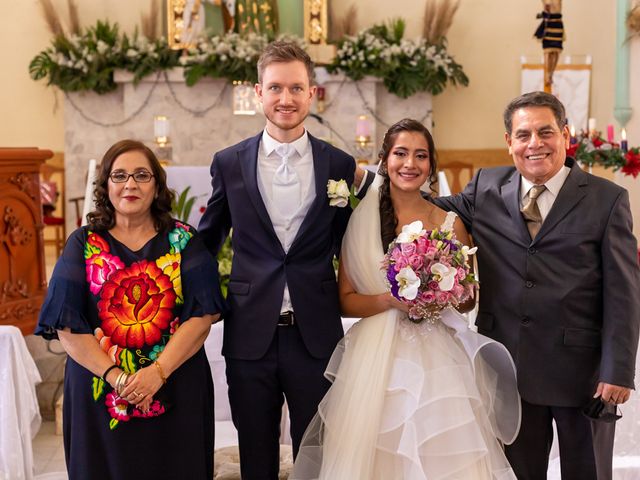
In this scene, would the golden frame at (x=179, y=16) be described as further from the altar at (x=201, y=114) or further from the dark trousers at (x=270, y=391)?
the dark trousers at (x=270, y=391)

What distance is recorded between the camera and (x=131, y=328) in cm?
282

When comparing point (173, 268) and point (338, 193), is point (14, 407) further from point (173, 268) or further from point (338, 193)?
point (338, 193)

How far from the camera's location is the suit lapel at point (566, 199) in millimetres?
2803

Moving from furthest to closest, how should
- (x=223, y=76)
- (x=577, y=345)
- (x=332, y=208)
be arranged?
1. (x=223, y=76)
2. (x=332, y=208)
3. (x=577, y=345)

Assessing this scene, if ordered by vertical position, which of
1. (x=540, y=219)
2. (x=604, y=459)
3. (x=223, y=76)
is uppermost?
(x=223, y=76)

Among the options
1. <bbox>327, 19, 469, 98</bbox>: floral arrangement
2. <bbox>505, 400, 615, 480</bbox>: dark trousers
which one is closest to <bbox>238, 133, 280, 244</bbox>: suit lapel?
<bbox>505, 400, 615, 480</bbox>: dark trousers

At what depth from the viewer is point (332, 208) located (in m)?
3.00

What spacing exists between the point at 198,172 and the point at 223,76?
3619 mm

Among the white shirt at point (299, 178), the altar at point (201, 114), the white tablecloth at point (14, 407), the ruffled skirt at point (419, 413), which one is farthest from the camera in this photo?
the altar at point (201, 114)

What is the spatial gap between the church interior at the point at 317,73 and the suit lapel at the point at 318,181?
5.08 meters

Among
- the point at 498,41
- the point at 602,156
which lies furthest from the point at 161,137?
the point at 498,41

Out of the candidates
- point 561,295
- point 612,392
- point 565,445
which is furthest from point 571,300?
point 565,445

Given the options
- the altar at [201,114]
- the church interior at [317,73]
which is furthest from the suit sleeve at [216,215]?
the altar at [201,114]

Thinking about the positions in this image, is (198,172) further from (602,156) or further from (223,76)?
(223,76)
